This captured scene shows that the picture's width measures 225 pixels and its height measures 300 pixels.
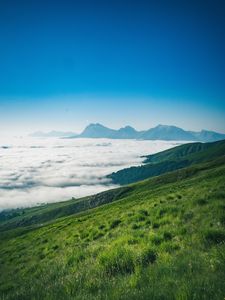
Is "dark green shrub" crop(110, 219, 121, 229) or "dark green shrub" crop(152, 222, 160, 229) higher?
"dark green shrub" crop(152, 222, 160, 229)

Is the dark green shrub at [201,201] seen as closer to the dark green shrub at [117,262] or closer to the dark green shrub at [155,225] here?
the dark green shrub at [155,225]

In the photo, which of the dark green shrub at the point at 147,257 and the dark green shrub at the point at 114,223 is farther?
the dark green shrub at the point at 114,223

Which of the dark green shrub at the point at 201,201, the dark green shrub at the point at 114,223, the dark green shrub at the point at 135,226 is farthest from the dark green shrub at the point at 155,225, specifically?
the dark green shrub at the point at 114,223

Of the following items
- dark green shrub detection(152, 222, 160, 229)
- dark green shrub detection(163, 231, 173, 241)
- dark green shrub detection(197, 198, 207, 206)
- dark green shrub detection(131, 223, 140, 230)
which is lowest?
dark green shrub detection(131, 223, 140, 230)

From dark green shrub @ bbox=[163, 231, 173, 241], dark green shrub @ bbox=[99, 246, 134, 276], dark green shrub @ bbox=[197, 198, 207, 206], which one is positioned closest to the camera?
dark green shrub @ bbox=[99, 246, 134, 276]

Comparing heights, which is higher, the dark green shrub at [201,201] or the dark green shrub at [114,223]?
the dark green shrub at [201,201]

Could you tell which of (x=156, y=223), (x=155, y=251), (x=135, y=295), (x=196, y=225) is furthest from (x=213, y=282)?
(x=156, y=223)

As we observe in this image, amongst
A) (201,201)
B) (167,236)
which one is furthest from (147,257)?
(201,201)

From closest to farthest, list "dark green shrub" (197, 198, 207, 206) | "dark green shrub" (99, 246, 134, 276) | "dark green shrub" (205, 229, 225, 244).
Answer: "dark green shrub" (99, 246, 134, 276) → "dark green shrub" (205, 229, 225, 244) → "dark green shrub" (197, 198, 207, 206)

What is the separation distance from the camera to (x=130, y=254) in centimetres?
888

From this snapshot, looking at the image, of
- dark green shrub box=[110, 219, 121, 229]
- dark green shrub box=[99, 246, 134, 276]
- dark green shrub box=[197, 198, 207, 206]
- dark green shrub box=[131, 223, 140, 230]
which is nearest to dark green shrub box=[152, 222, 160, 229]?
dark green shrub box=[131, 223, 140, 230]

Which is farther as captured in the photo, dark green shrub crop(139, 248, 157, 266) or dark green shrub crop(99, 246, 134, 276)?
dark green shrub crop(139, 248, 157, 266)

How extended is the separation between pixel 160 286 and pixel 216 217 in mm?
6499

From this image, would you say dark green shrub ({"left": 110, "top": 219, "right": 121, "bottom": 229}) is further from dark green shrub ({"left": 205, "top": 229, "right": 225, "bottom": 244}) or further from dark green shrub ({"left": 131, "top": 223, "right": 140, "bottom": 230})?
dark green shrub ({"left": 205, "top": 229, "right": 225, "bottom": 244})
